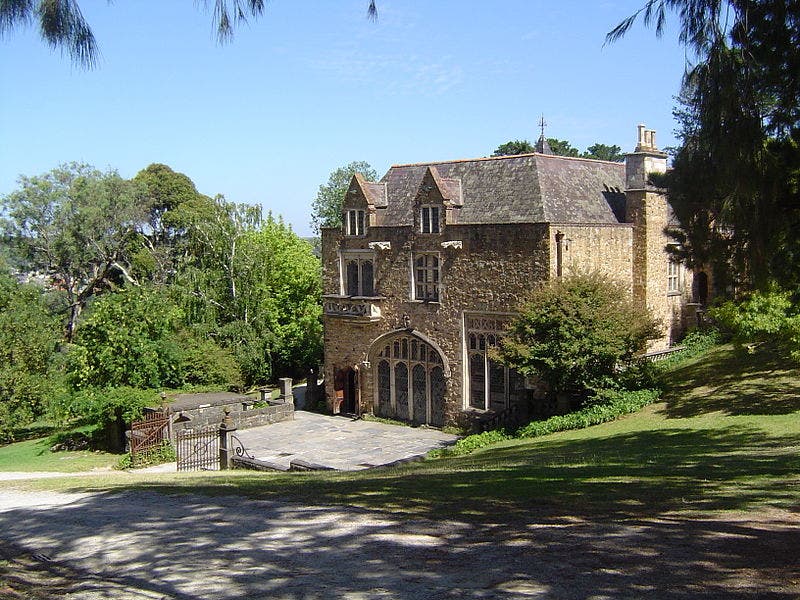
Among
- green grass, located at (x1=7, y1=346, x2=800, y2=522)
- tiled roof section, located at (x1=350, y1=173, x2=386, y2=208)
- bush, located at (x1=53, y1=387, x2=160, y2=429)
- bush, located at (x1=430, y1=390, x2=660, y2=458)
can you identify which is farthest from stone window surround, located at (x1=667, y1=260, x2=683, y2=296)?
bush, located at (x1=53, y1=387, x2=160, y2=429)

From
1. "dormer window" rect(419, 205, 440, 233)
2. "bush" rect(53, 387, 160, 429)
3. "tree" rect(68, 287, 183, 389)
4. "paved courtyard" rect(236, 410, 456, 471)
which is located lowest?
"paved courtyard" rect(236, 410, 456, 471)

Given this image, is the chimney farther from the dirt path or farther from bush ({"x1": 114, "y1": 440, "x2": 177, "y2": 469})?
the dirt path

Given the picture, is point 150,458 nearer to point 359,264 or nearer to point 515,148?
Result: point 359,264

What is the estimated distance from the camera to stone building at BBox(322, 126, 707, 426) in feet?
97.1

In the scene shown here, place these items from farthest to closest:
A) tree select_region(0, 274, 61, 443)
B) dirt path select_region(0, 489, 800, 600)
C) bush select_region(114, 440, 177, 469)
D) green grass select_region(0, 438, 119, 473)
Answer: tree select_region(0, 274, 61, 443) < green grass select_region(0, 438, 119, 473) < bush select_region(114, 440, 177, 469) < dirt path select_region(0, 489, 800, 600)

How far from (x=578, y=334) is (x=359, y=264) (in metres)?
12.5

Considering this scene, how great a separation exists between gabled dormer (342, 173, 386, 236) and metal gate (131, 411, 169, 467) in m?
11.5

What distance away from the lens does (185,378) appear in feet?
123

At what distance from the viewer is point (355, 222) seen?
114 feet

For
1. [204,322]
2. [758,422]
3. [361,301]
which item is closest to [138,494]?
[758,422]

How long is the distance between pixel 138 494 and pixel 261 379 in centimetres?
3041

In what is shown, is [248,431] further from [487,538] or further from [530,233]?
[487,538]

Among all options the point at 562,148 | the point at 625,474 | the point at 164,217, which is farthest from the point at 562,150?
the point at 625,474

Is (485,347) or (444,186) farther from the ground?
(444,186)
